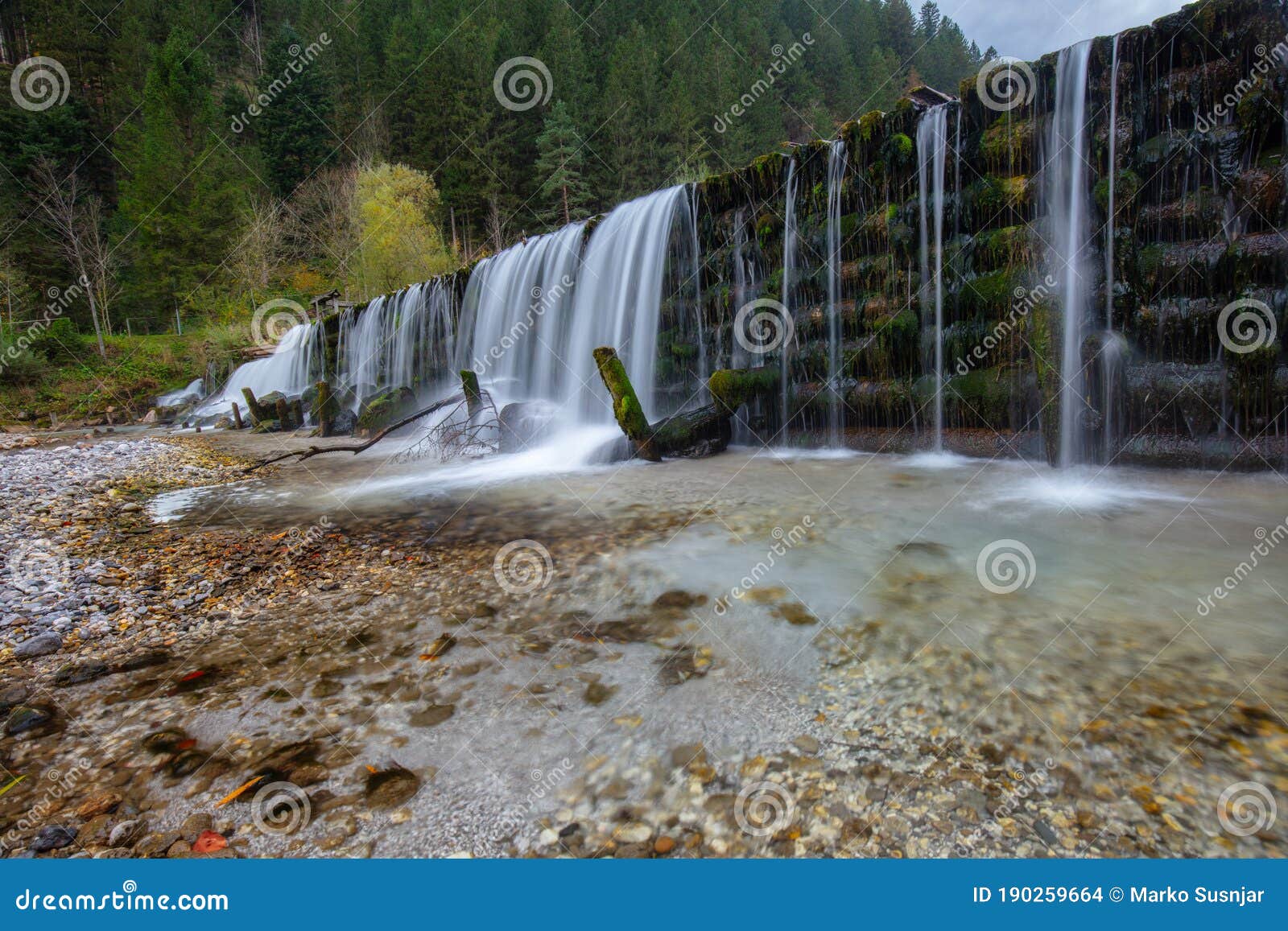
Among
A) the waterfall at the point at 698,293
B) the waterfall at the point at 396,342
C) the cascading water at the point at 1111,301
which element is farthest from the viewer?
the waterfall at the point at 396,342

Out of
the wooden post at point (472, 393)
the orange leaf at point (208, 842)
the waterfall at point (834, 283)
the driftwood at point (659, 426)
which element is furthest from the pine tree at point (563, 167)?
the orange leaf at point (208, 842)

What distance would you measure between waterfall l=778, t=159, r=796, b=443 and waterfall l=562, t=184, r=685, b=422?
Result: 2.49 metres

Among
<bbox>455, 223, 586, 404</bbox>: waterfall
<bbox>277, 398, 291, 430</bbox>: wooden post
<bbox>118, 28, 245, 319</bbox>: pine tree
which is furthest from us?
<bbox>118, 28, 245, 319</bbox>: pine tree

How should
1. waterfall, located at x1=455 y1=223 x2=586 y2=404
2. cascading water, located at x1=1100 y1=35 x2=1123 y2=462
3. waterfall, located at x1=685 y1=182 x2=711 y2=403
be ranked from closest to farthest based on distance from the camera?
cascading water, located at x1=1100 y1=35 x2=1123 y2=462, waterfall, located at x1=685 y1=182 x2=711 y2=403, waterfall, located at x1=455 y1=223 x2=586 y2=404

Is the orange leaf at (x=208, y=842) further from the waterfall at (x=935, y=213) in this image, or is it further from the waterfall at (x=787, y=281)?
the waterfall at (x=787, y=281)

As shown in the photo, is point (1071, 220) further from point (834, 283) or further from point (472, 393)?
point (472, 393)

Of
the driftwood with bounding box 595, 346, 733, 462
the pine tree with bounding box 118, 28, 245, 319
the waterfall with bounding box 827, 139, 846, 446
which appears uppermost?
the pine tree with bounding box 118, 28, 245, 319

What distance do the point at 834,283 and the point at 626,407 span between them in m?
4.43

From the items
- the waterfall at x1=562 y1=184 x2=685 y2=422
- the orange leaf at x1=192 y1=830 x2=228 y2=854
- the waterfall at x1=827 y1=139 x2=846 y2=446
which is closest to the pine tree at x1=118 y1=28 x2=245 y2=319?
the waterfall at x1=562 y1=184 x2=685 y2=422

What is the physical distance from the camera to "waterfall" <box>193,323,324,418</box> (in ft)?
79.5

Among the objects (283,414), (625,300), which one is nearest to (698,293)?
(625,300)

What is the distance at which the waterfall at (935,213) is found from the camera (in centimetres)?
903

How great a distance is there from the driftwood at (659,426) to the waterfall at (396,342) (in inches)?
431

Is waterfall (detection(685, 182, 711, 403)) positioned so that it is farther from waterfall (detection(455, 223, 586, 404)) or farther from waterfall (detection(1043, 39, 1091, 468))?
waterfall (detection(1043, 39, 1091, 468))
